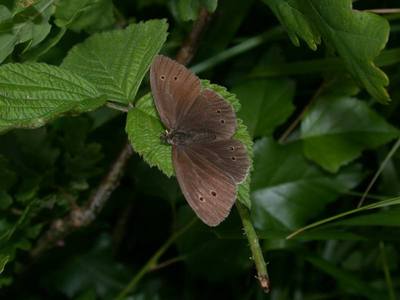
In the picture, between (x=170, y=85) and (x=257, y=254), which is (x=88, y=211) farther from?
(x=257, y=254)

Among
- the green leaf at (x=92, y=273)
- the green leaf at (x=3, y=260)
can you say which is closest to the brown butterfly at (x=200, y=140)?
the green leaf at (x=3, y=260)

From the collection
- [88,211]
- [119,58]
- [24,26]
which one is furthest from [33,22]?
[88,211]

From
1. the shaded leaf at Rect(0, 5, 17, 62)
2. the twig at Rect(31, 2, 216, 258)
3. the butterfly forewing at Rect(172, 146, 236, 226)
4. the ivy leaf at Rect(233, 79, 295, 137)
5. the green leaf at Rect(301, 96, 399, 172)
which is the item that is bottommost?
the green leaf at Rect(301, 96, 399, 172)

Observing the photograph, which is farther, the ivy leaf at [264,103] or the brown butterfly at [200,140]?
the ivy leaf at [264,103]

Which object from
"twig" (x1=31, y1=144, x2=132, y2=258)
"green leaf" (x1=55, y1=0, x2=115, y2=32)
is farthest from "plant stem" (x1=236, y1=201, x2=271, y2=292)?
"green leaf" (x1=55, y1=0, x2=115, y2=32)

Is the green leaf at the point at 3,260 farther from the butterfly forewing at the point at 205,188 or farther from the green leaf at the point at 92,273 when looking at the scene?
the green leaf at the point at 92,273

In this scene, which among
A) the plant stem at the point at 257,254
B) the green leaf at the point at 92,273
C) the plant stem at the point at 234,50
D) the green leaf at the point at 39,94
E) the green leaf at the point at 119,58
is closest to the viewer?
the plant stem at the point at 257,254

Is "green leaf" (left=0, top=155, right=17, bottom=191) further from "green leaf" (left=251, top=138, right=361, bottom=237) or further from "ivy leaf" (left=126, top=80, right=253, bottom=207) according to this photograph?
"green leaf" (left=251, top=138, right=361, bottom=237)

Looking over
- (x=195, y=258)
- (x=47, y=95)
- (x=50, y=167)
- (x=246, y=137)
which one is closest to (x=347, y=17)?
(x=246, y=137)
